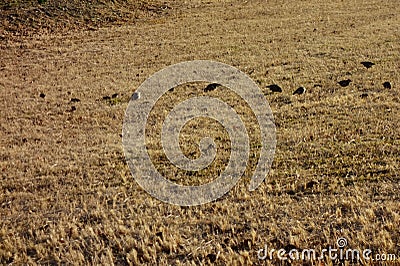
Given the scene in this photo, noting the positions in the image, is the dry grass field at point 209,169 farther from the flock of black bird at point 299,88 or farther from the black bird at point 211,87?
the black bird at point 211,87

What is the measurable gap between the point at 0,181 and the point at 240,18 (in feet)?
76.2

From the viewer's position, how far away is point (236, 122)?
34.1ft

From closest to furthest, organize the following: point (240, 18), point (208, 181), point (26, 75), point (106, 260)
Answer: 1. point (106, 260)
2. point (208, 181)
3. point (26, 75)
4. point (240, 18)

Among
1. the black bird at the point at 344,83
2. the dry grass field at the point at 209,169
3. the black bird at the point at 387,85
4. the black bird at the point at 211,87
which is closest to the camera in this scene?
the dry grass field at the point at 209,169

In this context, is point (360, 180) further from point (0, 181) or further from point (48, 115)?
point (48, 115)

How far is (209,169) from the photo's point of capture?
7.85 metres

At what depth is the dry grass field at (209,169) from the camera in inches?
218

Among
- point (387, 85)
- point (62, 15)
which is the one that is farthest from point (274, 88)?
point (62, 15)

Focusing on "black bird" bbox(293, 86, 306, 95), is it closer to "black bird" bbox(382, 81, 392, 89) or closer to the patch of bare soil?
"black bird" bbox(382, 81, 392, 89)

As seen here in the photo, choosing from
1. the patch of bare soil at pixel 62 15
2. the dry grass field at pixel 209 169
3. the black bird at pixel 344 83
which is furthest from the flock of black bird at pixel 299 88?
the patch of bare soil at pixel 62 15

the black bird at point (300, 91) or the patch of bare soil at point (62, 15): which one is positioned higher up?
the patch of bare soil at point (62, 15)

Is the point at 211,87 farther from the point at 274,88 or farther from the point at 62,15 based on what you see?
the point at 62,15

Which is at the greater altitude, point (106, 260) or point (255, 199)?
point (255, 199)

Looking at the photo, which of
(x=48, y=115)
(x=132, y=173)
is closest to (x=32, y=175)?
(x=132, y=173)
